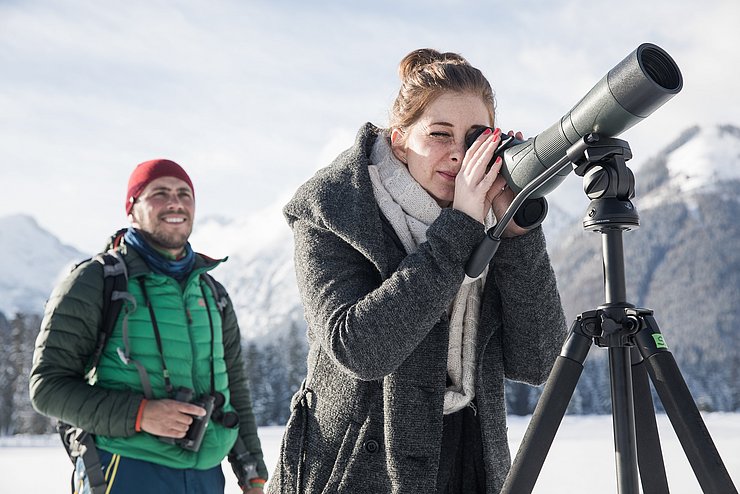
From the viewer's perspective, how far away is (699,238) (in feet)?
396

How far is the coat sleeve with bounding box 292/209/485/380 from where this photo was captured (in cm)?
163

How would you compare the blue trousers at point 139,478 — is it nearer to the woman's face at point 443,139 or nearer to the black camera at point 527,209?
the woman's face at point 443,139

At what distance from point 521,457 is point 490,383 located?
540 mm

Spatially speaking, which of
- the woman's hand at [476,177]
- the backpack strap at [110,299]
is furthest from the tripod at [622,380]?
the backpack strap at [110,299]

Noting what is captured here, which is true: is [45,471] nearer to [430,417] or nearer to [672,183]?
[430,417]

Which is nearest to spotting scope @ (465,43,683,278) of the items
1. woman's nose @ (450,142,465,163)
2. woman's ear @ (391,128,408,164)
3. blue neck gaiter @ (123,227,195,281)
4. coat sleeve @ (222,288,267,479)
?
woman's nose @ (450,142,465,163)

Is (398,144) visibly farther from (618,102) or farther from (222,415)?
(222,415)

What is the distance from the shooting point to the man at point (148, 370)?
273cm

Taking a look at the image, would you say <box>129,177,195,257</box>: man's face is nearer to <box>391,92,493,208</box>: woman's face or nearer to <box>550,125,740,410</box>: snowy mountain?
<box>391,92,493,208</box>: woman's face

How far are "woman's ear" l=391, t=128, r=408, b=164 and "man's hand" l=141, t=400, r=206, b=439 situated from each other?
4.49 ft

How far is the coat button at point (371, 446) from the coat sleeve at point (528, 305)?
0.44 metres

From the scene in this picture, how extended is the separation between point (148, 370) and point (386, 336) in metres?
1.55

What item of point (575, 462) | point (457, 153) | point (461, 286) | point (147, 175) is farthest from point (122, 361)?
point (575, 462)

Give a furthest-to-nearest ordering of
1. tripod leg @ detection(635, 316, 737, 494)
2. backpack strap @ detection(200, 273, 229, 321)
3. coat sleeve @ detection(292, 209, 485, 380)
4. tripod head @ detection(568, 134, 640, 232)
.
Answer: backpack strap @ detection(200, 273, 229, 321) → coat sleeve @ detection(292, 209, 485, 380) → tripod head @ detection(568, 134, 640, 232) → tripod leg @ detection(635, 316, 737, 494)
